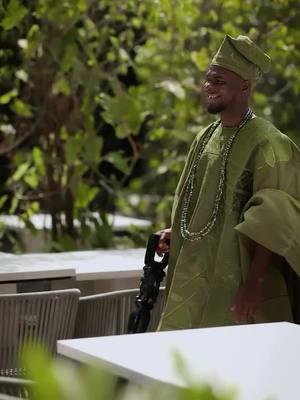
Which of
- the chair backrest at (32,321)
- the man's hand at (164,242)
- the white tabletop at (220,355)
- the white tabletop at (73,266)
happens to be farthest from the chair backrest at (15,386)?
the white tabletop at (73,266)

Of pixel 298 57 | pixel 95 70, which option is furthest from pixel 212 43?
pixel 95 70

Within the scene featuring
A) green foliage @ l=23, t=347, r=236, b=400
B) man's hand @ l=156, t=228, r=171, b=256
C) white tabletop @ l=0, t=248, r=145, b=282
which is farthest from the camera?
white tabletop @ l=0, t=248, r=145, b=282

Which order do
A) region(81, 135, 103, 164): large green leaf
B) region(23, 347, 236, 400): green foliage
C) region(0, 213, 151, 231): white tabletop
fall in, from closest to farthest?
1. region(23, 347, 236, 400): green foliage
2. region(81, 135, 103, 164): large green leaf
3. region(0, 213, 151, 231): white tabletop

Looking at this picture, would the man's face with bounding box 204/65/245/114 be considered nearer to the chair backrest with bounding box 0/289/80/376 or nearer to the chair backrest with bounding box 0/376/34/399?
the chair backrest with bounding box 0/289/80/376

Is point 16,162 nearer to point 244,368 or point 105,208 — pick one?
point 105,208

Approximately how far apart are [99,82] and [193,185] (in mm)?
3109

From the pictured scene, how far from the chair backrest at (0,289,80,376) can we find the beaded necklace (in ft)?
1.40

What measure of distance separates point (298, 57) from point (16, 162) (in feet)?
6.54

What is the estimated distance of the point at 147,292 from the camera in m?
3.61

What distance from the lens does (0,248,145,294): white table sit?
13.1 feet

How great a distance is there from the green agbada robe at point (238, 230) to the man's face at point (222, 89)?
0.32 ft

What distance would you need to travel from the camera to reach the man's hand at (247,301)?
3.32m

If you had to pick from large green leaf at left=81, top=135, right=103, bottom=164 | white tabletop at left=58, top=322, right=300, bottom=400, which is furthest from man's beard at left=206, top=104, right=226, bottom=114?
large green leaf at left=81, top=135, right=103, bottom=164

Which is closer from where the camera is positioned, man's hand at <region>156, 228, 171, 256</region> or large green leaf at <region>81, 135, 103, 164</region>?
man's hand at <region>156, 228, 171, 256</region>
